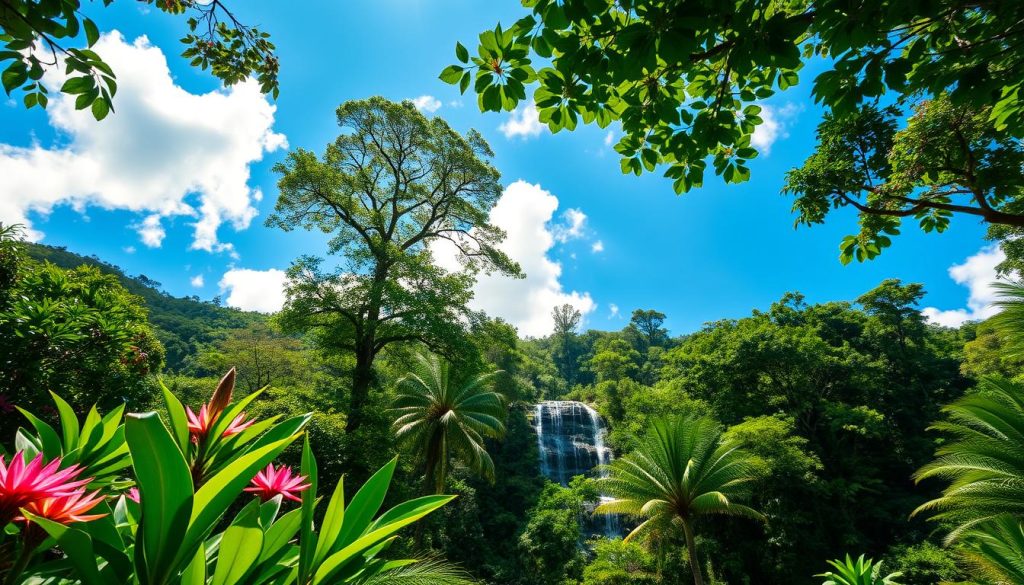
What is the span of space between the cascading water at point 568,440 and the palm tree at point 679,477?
41.9 feet

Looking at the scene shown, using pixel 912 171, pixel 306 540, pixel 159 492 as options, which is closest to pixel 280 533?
pixel 306 540

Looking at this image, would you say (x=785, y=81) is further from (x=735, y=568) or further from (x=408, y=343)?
(x=735, y=568)

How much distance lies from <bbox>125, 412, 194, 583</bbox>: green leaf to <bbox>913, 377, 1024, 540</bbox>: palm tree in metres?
11.1

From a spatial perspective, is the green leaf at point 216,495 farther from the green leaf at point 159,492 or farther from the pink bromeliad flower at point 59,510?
the pink bromeliad flower at point 59,510

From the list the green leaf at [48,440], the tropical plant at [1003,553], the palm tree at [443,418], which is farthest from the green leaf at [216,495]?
the palm tree at [443,418]

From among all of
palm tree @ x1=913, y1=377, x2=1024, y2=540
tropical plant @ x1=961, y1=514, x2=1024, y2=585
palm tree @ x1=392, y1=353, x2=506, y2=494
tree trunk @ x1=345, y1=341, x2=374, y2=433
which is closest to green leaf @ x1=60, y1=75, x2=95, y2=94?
tree trunk @ x1=345, y1=341, x2=374, y2=433

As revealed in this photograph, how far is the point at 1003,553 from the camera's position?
5.75 m

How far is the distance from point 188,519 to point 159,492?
9 cm

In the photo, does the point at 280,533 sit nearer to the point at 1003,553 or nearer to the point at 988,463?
the point at 1003,553

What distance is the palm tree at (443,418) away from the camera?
41.2ft

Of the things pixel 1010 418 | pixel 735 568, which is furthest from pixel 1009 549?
pixel 735 568

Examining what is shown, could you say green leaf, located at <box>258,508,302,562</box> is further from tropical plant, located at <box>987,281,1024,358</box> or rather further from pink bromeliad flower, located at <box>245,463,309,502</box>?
tropical plant, located at <box>987,281,1024,358</box>

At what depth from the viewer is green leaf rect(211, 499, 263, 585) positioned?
955 millimetres

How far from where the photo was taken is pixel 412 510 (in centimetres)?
135
